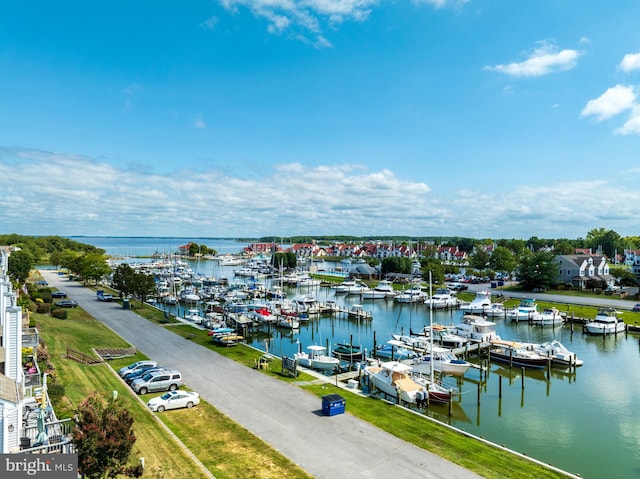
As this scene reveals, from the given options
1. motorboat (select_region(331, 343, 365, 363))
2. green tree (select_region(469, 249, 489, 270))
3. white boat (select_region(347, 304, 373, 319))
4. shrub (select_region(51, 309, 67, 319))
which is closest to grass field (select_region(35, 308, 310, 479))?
shrub (select_region(51, 309, 67, 319))

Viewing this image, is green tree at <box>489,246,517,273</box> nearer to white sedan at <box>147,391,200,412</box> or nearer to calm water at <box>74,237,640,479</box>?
calm water at <box>74,237,640,479</box>

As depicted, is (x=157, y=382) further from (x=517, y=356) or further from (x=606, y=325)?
(x=606, y=325)

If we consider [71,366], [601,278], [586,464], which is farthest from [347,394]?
[601,278]

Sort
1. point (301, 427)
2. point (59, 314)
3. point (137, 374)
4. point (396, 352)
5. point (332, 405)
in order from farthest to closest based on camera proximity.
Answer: point (59, 314)
point (396, 352)
point (137, 374)
point (332, 405)
point (301, 427)

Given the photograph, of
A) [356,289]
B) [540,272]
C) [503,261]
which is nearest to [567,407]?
[540,272]

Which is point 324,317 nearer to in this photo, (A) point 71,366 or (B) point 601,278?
(A) point 71,366
